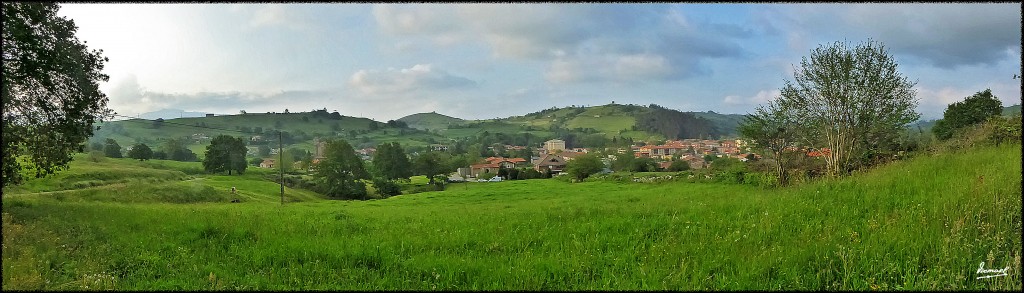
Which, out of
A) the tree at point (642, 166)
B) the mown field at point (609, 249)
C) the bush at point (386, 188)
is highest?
the mown field at point (609, 249)

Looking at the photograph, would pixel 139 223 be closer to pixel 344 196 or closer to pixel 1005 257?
pixel 1005 257

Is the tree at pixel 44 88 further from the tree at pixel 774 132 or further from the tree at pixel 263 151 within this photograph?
the tree at pixel 263 151

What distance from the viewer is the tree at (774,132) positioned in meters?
26.2

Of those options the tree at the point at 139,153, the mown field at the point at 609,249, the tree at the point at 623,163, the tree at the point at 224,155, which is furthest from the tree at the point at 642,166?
the tree at the point at 139,153

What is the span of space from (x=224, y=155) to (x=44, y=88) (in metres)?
70.8

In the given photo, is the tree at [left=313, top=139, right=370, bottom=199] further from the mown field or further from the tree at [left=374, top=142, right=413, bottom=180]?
the mown field

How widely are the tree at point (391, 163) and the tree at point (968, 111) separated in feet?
236

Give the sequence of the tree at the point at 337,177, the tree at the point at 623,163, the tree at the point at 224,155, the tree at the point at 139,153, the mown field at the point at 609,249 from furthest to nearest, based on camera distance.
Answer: the tree at the point at 623,163
the tree at the point at 139,153
the tree at the point at 224,155
the tree at the point at 337,177
the mown field at the point at 609,249

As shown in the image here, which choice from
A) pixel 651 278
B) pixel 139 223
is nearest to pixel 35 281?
pixel 139 223

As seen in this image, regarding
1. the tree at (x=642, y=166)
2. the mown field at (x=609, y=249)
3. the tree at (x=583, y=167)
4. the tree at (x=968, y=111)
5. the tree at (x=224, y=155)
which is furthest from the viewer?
the tree at (x=642, y=166)

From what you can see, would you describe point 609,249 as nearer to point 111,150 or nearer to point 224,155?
point 224,155

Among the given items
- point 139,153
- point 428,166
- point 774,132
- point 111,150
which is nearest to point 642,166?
point 428,166

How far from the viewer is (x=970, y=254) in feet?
14.8

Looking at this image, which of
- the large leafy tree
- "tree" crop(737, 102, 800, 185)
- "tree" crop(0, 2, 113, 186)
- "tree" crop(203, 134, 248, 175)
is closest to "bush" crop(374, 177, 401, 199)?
the large leafy tree
